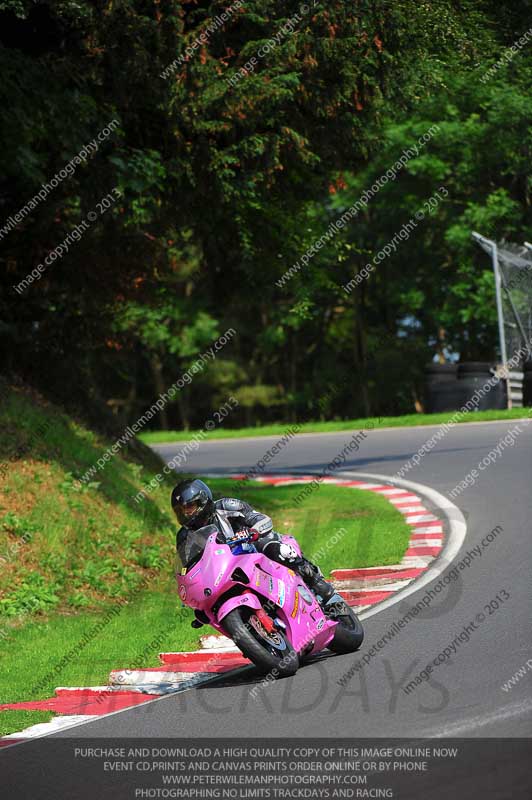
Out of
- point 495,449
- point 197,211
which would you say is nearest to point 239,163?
point 197,211

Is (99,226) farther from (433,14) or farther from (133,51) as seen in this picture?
(433,14)

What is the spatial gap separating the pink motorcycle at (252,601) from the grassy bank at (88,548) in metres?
1.70

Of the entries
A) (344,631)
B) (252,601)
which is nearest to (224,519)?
(252,601)

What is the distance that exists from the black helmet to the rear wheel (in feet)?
4.10

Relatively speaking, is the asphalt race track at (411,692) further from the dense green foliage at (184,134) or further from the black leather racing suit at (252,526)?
the dense green foliage at (184,134)

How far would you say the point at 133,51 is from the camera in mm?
14547

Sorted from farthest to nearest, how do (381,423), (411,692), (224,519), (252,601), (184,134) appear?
(381,423) < (184,134) < (224,519) < (252,601) < (411,692)

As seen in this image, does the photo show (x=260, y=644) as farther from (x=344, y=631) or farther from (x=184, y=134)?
(x=184, y=134)

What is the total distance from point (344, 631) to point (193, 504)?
153cm

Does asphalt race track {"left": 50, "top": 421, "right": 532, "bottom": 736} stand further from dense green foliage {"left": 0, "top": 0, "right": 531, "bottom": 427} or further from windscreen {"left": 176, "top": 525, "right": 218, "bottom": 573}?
dense green foliage {"left": 0, "top": 0, "right": 531, "bottom": 427}

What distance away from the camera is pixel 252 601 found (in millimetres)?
8055

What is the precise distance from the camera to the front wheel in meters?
7.96

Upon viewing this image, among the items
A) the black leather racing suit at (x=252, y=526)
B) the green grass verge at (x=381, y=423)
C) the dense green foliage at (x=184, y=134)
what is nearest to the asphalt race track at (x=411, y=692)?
the black leather racing suit at (x=252, y=526)

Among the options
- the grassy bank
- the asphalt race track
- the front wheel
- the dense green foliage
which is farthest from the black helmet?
the dense green foliage
